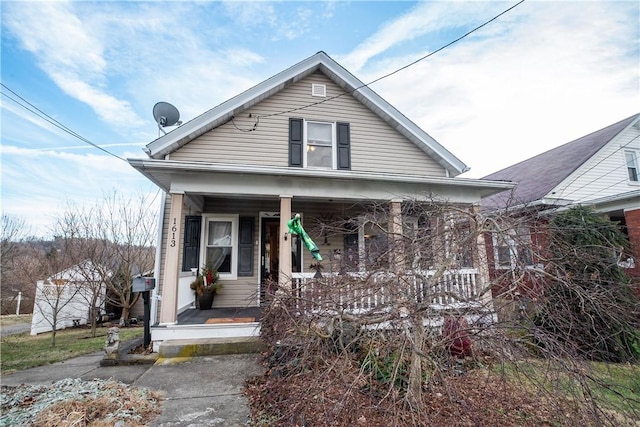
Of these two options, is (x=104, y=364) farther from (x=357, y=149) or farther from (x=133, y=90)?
(x=133, y=90)

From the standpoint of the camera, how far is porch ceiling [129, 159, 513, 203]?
232 inches

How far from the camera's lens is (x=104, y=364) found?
5.08 m

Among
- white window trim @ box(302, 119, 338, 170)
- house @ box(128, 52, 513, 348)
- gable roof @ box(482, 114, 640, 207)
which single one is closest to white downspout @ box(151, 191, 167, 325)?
house @ box(128, 52, 513, 348)

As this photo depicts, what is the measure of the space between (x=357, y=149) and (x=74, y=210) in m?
11.3

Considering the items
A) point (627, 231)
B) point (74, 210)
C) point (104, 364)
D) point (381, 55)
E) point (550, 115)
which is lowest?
point (104, 364)

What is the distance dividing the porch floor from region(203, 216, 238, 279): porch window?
37.5 inches

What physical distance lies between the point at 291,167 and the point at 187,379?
4551 millimetres

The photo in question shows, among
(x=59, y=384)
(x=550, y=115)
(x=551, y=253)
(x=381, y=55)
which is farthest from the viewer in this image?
(x=550, y=115)

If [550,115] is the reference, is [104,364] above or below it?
below

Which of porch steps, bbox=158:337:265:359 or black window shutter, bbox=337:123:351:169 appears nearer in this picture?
porch steps, bbox=158:337:265:359

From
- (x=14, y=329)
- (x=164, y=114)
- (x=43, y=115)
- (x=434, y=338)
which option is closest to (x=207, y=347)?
(x=434, y=338)

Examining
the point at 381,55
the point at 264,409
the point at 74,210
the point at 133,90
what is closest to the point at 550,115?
the point at 381,55

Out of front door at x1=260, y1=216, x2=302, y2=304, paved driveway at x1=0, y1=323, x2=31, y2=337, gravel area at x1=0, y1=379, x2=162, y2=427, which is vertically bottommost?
paved driveway at x1=0, y1=323, x2=31, y2=337

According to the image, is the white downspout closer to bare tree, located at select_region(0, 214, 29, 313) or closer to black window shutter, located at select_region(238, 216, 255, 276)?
black window shutter, located at select_region(238, 216, 255, 276)
